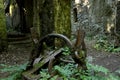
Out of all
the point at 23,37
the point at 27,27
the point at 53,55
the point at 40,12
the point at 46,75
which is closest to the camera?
the point at 46,75

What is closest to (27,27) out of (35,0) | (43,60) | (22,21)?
(22,21)

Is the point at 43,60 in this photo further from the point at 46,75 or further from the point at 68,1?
the point at 68,1

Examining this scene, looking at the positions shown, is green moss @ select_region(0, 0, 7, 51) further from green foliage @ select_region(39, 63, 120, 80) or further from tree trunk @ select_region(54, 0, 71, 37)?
green foliage @ select_region(39, 63, 120, 80)

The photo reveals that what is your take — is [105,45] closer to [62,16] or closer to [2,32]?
[62,16]

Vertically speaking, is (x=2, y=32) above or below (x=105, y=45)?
above

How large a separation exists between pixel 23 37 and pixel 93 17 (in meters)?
4.22

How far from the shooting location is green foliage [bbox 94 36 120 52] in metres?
10.8

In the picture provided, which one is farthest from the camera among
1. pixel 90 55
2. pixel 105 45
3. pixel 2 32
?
pixel 105 45

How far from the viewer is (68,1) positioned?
9719 millimetres

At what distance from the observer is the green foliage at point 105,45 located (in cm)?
1079

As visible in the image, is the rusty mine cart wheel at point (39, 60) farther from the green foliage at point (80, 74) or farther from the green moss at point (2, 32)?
the green moss at point (2, 32)

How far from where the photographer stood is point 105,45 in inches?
455

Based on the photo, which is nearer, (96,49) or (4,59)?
(4,59)

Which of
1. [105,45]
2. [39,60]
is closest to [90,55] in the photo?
[105,45]
